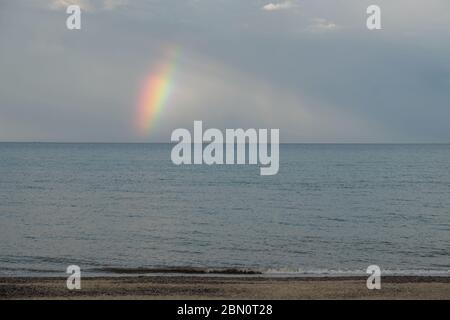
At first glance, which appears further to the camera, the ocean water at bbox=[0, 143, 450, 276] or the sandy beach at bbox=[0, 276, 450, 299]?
the ocean water at bbox=[0, 143, 450, 276]

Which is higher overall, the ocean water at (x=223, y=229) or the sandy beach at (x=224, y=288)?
the ocean water at (x=223, y=229)

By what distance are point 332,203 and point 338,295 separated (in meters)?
39.5

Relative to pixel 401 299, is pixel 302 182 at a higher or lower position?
higher

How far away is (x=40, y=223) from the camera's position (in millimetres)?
40531

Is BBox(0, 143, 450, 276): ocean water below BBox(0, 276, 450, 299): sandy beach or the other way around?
the other way around

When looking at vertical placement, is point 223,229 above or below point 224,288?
above

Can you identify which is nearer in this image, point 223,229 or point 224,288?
point 224,288

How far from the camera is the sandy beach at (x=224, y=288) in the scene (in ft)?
57.0

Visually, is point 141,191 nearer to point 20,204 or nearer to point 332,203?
point 20,204

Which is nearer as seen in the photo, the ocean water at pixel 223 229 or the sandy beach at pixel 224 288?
the sandy beach at pixel 224 288

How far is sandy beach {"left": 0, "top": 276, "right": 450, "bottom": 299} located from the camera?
17.4 meters

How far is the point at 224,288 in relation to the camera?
18.9 meters
